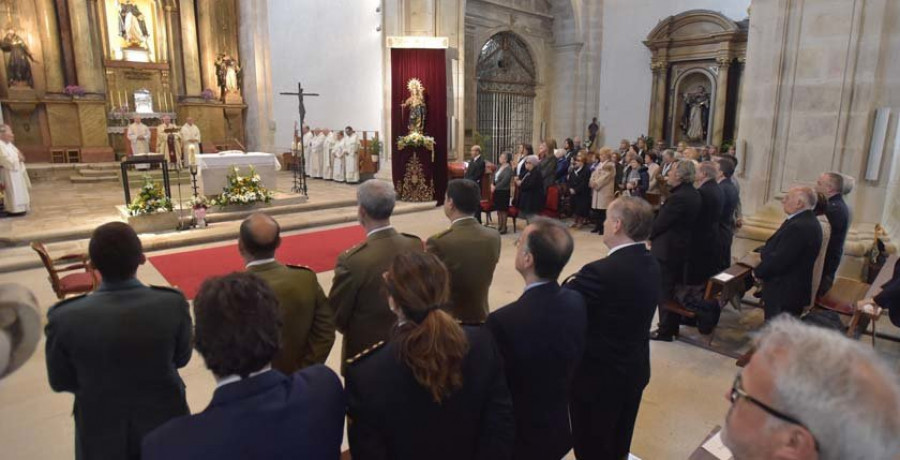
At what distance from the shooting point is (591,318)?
7.70 feet

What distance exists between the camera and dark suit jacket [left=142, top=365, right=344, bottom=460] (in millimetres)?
1165

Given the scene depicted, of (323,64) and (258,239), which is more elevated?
(323,64)

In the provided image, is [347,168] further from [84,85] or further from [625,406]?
[625,406]

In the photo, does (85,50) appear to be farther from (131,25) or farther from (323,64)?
(323,64)

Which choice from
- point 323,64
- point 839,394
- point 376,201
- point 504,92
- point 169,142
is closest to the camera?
point 839,394

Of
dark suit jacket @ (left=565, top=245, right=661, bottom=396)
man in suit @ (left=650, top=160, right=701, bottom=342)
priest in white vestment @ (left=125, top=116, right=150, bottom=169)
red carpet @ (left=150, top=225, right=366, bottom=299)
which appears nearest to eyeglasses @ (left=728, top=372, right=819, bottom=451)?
dark suit jacket @ (left=565, top=245, right=661, bottom=396)

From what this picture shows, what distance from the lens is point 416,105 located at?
10516 millimetres

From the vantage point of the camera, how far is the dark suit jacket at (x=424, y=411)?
4.75 ft

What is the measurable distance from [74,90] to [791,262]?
14818 mm

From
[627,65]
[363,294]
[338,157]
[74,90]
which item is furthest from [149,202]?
[627,65]

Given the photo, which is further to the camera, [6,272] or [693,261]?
[6,272]

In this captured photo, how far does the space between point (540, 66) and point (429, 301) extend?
15.5m

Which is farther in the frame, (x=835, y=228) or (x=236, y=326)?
(x=835, y=228)

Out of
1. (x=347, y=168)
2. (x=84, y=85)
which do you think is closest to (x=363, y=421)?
(x=347, y=168)
